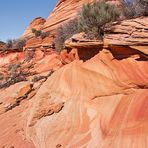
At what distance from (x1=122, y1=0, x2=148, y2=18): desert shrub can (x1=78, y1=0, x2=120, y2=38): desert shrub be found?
0.27 meters

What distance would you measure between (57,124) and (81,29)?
2911mm

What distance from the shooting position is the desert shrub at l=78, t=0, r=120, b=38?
27.7 ft

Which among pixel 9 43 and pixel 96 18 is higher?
pixel 96 18

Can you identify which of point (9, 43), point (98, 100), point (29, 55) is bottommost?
point (29, 55)

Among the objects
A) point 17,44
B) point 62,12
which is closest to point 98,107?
point 62,12

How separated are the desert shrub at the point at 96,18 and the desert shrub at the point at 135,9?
274 millimetres

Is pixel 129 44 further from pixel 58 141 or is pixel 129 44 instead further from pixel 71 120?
pixel 58 141

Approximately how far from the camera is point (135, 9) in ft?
27.8

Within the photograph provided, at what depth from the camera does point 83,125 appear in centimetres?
720

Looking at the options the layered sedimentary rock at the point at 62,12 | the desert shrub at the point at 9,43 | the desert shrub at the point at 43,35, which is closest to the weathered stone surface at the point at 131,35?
the desert shrub at the point at 43,35

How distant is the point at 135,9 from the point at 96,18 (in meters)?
1.06

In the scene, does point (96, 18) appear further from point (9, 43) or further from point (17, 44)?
point (9, 43)

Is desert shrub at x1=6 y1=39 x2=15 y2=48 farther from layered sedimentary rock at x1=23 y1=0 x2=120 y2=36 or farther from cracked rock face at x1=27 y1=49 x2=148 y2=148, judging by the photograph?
cracked rock face at x1=27 y1=49 x2=148 y2=148

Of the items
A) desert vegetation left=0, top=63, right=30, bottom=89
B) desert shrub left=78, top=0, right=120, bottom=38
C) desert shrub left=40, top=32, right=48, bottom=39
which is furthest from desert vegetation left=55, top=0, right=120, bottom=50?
desert shrub left=40, top=32, right=48, bottom=39
